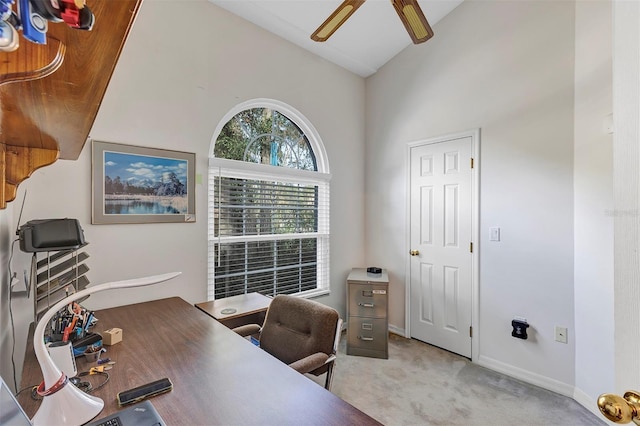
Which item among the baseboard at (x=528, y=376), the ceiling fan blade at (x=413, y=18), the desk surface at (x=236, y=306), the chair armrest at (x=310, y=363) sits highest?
the ceiling fan blade at (x=413, y=18)

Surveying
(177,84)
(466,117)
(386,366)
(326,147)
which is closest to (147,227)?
(177,84)

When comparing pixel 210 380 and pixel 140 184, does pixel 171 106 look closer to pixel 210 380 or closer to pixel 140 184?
pixel 140 184

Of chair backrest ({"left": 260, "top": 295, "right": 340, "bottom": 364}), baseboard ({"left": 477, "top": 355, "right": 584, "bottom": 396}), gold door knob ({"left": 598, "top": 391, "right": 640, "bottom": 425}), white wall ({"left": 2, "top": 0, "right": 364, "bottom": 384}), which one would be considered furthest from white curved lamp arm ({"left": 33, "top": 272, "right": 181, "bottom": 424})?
baseboard ({"left": 477, "top": 355, "right": 584, "bottom": 396})

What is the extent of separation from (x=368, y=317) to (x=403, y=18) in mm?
2466

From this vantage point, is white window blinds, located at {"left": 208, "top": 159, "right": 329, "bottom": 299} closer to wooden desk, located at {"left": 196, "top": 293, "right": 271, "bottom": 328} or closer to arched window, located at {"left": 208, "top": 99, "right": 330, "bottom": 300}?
arched window, located at {"left": 208, "top": 99, "right": 330, "bottom": 300}

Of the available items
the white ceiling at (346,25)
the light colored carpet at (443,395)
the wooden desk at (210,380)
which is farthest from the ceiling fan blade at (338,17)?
the light colored carpet at (443,395)

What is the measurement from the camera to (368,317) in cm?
Answer: 293

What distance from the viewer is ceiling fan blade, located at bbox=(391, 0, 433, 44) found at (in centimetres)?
143

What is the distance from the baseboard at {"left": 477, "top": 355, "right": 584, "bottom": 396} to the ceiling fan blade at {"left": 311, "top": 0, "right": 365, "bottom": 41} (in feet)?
9.59

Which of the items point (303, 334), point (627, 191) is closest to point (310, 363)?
point (303, 334)

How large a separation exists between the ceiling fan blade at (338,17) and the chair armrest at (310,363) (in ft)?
5.63

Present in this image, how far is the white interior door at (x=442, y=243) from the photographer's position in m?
2.84

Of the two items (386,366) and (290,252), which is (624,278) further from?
(290,252)

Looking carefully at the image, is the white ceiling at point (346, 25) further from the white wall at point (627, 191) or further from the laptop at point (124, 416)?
the laptop at point (124, 416)
